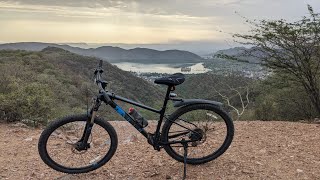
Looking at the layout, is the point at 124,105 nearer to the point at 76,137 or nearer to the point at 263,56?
the point at 76,137

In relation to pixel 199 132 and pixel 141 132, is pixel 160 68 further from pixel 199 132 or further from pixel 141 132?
pixel 141 132

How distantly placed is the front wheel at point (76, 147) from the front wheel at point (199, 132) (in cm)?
67

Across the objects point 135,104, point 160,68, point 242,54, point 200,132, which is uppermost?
point 242,54

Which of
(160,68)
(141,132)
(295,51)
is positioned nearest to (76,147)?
(141,132)

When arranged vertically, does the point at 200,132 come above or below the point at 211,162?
above

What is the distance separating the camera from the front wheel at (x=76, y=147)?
398 centimetres

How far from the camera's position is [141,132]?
408cm

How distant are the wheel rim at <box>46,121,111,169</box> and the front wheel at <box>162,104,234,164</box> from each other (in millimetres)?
725

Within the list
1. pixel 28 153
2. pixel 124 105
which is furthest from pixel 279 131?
pixel 28 153

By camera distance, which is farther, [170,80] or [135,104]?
[135,104]

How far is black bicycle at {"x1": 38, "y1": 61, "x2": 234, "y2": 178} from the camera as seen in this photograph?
392 cm

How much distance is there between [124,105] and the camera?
408 cm

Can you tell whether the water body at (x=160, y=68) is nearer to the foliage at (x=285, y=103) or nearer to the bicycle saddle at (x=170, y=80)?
the bicycle saddle at (x=170, y=80)

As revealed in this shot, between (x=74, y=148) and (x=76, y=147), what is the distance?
0.25 ft
